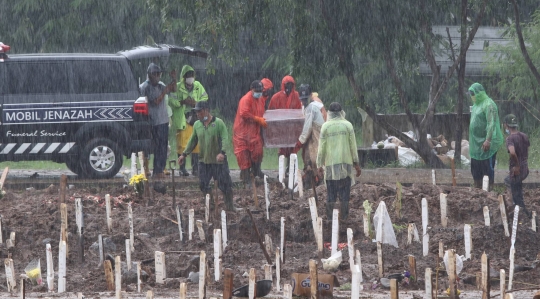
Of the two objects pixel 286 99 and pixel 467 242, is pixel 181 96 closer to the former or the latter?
pixel 286 99

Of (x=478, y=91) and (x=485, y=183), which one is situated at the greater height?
(x=478, y=91)

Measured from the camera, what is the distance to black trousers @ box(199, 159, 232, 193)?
12.8m

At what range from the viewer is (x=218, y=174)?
1280cm

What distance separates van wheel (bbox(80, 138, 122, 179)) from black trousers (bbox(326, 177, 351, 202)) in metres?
5.14

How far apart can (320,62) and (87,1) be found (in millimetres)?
7400

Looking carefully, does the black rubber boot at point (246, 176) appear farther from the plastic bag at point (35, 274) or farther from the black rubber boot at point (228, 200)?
the plastic bag at point (35, 274)

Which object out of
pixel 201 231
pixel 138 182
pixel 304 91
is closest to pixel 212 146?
pixel 138 182

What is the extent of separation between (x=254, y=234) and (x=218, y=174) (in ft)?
4.90

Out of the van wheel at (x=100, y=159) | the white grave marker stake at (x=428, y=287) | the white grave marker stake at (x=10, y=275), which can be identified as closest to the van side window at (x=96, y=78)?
the van wheel at (x=100, y=159)

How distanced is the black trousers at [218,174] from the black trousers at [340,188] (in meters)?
1.38

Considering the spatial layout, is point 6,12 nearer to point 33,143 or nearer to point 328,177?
point 33,143

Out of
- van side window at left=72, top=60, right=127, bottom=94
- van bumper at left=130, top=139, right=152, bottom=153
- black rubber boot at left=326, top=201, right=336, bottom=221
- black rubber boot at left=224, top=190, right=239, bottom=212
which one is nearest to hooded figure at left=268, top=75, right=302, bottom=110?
van bumper at left=130, top=139, right=152, bottom=153

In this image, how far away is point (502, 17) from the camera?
21719 mm

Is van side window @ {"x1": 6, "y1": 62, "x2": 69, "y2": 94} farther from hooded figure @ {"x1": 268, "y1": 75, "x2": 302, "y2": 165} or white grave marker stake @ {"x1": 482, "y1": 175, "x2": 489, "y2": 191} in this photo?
white grave marker stake @ {"x1": 482, "y1": 175, "x2": 489, "y2": 191}
